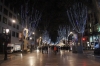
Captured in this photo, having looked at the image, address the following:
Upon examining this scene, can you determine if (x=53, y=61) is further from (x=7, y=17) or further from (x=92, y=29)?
(x=92, y=29)

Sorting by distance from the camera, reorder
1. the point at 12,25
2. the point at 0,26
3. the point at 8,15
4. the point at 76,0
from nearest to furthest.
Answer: the point at 76,0, the point at 0,26, the point at 8,15, the point at 12,25

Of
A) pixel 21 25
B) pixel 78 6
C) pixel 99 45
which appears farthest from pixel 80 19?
pixel 21 25

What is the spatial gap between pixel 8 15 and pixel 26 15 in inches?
331

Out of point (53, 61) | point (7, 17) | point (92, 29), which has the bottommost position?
point (53, 61)

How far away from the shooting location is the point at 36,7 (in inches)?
2266

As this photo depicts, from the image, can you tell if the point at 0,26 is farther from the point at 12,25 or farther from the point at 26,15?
the point at 12,25

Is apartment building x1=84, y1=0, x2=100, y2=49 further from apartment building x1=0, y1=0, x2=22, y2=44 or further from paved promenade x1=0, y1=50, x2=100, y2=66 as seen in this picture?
paved promenade x1=0, y1=50, x2=100, y2=66

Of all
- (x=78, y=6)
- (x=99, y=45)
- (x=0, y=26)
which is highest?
(x=78, y=6)

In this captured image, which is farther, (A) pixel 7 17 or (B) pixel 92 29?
(B) pixel 92 29

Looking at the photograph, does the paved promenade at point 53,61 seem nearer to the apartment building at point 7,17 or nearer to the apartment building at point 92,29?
the apartment building at point 7,17

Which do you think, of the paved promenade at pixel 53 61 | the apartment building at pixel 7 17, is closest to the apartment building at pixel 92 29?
the apartment building at pixel 7 17

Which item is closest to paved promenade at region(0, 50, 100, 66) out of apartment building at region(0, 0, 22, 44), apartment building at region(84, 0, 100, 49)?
apartment building at region(0, 0, 22, 44)

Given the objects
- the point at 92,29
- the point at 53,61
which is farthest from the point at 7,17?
the point at 53,61

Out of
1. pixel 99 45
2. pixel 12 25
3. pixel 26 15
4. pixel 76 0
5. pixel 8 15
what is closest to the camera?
pixel 99 45
